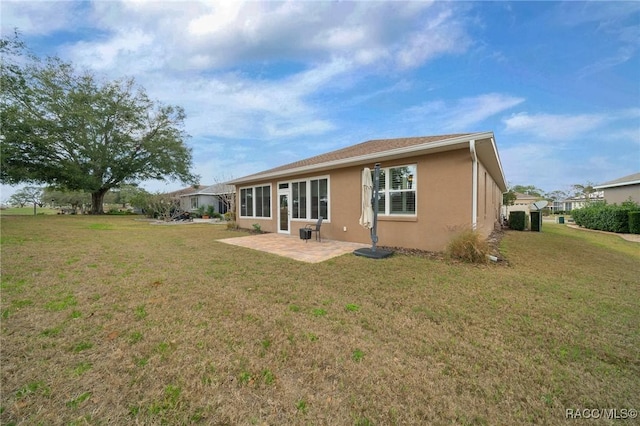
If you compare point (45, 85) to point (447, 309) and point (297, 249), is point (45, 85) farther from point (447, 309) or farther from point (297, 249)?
point (447, 309)

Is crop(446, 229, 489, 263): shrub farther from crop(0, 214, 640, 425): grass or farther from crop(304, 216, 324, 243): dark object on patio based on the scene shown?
crop(304, 216, 324, 243): dark object on patio

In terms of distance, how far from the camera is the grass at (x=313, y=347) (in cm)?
177

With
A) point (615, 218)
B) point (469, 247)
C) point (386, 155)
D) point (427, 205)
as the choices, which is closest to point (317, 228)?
point (386, 155)

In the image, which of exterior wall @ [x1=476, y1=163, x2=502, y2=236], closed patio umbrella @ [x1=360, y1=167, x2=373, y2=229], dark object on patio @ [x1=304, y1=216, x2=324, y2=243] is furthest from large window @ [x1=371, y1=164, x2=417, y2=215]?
dark object on patio @ [x1=304, y1=216, x2=324, y2=243]

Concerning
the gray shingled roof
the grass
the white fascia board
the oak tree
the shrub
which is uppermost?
the oak tree

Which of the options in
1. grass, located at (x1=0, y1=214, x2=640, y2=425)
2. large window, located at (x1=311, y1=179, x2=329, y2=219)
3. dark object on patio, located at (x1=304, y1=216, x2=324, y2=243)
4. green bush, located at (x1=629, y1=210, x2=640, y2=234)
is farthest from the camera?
green bush, located at (x1=629, y1=210, x2=640, y2=234)

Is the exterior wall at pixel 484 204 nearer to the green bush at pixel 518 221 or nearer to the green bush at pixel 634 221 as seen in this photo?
the green bush at pixel 518 221

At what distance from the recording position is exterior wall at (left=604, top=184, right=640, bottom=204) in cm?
1724

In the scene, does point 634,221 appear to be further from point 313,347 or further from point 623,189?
point 313,347

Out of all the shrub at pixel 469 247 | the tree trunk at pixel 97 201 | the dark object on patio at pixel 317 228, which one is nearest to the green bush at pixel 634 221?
the shrub at pixel 469 247

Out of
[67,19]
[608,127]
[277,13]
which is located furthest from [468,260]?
[608,127]

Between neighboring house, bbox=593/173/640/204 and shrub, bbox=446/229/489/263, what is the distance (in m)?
20.6

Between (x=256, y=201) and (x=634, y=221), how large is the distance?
19737 mm

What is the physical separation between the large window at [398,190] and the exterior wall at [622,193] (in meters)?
21.4
